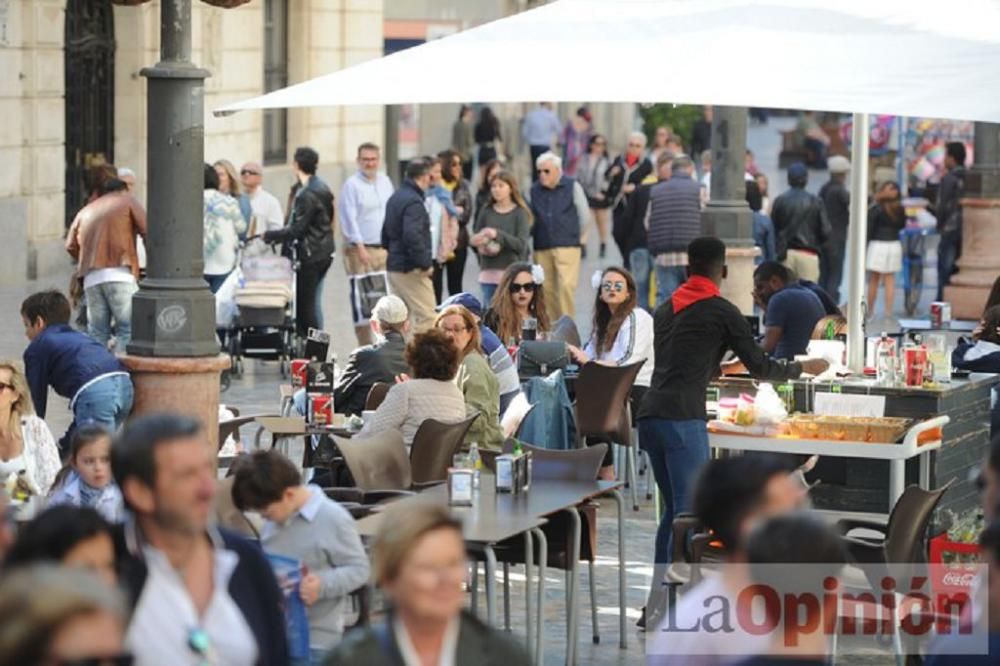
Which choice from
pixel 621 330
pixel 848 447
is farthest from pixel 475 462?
pixel 621 330

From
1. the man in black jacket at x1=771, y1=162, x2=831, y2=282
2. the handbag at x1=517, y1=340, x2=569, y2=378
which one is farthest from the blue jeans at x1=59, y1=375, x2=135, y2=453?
the man in black jacket at x1=771, y1=162, x2=831, y2=282

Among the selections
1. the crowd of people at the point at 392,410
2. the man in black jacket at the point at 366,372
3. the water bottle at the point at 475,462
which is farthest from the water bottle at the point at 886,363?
the man in black jacket at the point at 366,372

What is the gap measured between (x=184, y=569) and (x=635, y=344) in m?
8.50

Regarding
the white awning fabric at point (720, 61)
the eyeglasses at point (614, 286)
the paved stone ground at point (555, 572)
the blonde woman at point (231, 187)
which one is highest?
the white awning fabric at point (720, 61)

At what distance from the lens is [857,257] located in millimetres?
11938

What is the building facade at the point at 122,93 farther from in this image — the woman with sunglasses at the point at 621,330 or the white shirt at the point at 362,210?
the woman with sunglasses at the point at 621,330

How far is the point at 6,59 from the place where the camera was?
2395cm

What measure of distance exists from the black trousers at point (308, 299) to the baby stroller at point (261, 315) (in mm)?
627

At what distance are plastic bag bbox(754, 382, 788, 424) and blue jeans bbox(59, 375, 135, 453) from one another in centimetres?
298

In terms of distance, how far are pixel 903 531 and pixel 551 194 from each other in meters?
11.4

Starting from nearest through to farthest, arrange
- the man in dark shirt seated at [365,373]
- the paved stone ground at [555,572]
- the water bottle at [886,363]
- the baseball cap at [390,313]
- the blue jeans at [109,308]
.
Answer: the paved stone ground at [555,572] → the water bottle at [886,363] → the man in dark shirt seated at [365,373] → the baseball cap at [390,313] → the blue jeans at [109,308]

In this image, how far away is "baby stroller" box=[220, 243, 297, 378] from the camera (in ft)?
59.3

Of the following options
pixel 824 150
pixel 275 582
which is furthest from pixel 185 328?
pixel 824 150

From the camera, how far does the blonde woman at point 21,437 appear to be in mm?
9703
